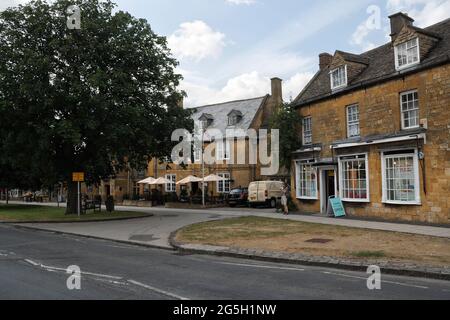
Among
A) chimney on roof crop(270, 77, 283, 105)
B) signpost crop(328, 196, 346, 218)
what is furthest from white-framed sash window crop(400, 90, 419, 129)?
chimney on roof crop(270, 77, 283, 105)

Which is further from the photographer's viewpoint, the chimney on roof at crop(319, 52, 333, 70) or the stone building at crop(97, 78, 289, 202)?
the stone building at crop(97, 78, 289, 202)

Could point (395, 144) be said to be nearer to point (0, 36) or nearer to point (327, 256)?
point (327, 256)

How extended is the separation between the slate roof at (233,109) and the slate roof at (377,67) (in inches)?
685

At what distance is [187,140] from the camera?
27938 millimetres

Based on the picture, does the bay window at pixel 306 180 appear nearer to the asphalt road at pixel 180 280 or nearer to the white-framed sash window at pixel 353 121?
the white-framed sash window at pixel 353 121

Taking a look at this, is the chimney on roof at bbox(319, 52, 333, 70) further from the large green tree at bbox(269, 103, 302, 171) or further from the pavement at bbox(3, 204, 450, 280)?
the pavement at bbox(3, 204, 450, 280)

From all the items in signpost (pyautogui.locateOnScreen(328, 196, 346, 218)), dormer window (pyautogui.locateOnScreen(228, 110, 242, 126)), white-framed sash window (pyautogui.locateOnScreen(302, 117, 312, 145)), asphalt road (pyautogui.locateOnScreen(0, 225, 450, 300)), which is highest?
dormer window (pyautogui.locateOnScreen(228, 110, 242, 126))

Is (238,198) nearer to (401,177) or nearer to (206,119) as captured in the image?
(206,119)

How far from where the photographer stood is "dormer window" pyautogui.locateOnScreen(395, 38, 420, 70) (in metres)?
18.5

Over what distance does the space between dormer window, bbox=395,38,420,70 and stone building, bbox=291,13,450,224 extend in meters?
0.05

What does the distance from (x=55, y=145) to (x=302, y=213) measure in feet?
50.4

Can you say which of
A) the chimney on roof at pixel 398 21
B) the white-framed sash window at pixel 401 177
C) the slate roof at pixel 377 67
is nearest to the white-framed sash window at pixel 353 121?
the slate roof at pixel 377 67

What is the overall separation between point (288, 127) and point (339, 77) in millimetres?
4169
